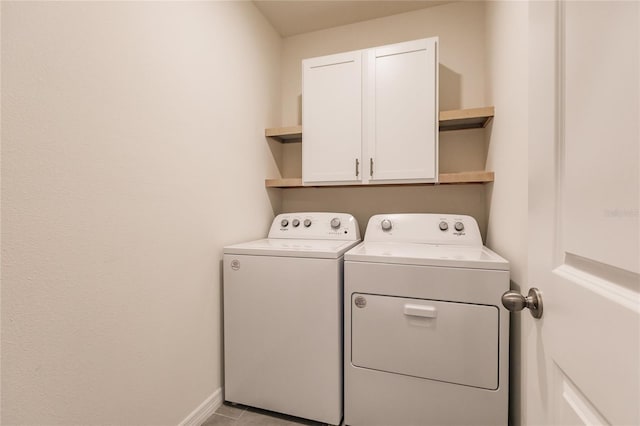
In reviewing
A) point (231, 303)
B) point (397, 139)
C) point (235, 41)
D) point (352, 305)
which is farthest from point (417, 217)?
point (235, 41)

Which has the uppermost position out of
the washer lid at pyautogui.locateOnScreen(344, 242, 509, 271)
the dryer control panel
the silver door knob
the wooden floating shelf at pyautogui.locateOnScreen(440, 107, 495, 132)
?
the wooden floating shelf at pyautogui.locateOnScreen(440, 107, 495, 132)

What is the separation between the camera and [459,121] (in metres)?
1.78

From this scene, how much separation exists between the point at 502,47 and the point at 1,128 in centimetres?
197

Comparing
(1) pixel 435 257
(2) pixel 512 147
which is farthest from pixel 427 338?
(2) pixel 512 147

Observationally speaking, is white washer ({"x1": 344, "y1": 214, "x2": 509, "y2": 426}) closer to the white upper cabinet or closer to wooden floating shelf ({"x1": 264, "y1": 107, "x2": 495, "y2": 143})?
the white upper cabinet

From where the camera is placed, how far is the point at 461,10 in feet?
6.38

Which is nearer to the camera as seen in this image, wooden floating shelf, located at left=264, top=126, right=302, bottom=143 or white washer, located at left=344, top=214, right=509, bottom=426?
white washer, located at left=344, top=214, right=509, bottom=426

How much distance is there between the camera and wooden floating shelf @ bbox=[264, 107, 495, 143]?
5.42ft

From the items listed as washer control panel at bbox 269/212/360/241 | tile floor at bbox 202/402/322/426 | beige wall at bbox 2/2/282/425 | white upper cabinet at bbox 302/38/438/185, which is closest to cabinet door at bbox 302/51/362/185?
white upper cabinet at bbox 302/38/438/185

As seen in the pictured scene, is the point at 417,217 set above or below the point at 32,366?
above

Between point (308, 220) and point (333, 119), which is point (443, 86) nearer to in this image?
point (333, 119)

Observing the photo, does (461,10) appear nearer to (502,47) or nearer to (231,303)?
(502,47)

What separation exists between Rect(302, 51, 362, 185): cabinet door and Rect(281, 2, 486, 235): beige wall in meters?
0.35

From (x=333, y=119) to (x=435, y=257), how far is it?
109 centimetres
